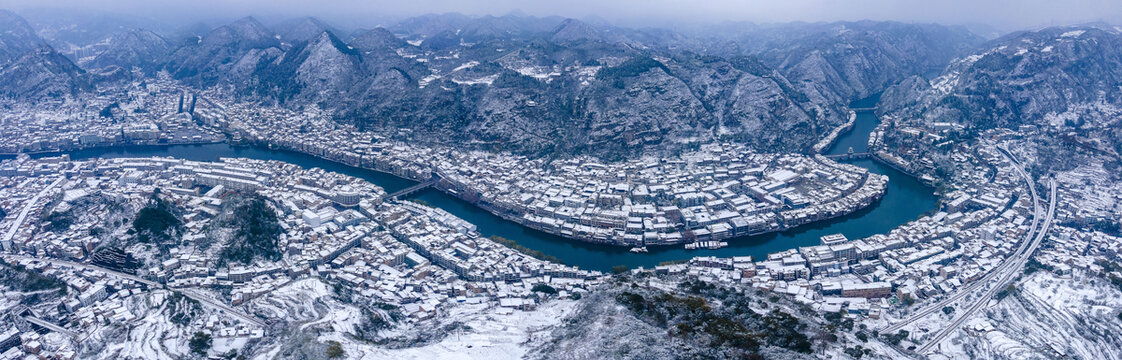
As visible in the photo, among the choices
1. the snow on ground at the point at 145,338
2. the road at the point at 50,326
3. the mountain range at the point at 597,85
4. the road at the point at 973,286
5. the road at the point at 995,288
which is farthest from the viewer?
the mountain range at the point at 597,85

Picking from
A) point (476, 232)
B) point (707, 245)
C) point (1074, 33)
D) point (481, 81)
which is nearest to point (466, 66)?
point (481, 81)

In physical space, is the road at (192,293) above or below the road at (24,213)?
above

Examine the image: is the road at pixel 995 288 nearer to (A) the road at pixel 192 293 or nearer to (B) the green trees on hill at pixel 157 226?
(A) the road at pixel 192 293

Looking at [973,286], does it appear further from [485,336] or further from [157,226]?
[157,226]

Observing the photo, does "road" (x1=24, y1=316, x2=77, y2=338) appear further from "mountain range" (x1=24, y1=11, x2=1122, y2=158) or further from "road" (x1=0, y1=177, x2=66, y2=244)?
"mountain range" (x1=24, y1=11, x2=1122, y2=158)

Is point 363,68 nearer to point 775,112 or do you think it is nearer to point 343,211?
point 343,211

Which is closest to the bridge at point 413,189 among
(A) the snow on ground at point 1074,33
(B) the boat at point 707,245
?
(B) the boat at point 707,245

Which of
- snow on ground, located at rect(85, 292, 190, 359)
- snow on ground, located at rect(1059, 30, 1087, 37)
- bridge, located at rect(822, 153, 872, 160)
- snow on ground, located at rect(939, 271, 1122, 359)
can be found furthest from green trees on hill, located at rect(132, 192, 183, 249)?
snow on ground, located at rect(1059, 30, 1087, 37)
